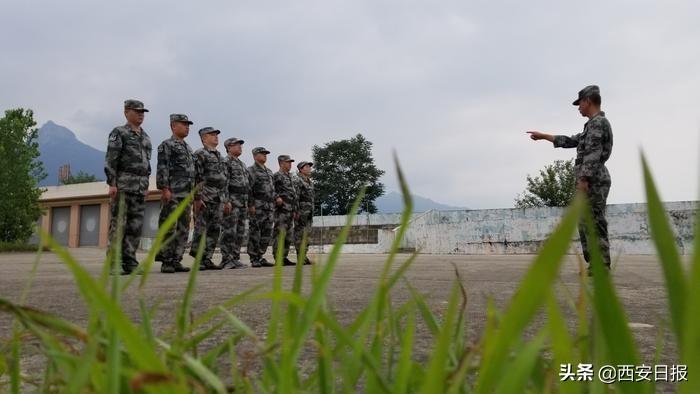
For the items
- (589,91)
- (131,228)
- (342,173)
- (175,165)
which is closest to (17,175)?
(175,165)

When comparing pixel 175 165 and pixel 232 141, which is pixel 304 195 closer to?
pixel 232 141

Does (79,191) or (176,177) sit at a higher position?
(79,191)

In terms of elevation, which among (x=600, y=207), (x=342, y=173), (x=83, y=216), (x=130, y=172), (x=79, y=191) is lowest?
(x=600, y=207)

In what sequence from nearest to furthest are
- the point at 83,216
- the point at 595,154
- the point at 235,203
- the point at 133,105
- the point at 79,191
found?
the point at 595,154, the point at 133,105, the point at 235,203, the point at 83,216, the point at 79,191

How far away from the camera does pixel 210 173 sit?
5621mm

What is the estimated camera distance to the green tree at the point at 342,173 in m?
43.7

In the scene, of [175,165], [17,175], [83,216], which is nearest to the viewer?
[175,165]

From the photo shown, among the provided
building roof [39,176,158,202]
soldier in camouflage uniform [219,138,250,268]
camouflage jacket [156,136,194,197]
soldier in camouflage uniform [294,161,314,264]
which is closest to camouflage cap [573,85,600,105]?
camouflage jacket [156,136,194,197]

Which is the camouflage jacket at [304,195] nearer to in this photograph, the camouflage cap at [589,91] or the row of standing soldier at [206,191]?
the row of standing soldier at [206,191]

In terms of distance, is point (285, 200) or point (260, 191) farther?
point (285, 200)

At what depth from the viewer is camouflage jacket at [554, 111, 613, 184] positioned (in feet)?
12.0

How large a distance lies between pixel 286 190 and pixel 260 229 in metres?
0.67

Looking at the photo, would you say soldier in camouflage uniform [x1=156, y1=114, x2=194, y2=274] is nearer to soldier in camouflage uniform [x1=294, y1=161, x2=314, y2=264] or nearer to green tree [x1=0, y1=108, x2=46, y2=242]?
soldier in camouflage uniform [x1=294, y1=161, x2=314, y2=264]

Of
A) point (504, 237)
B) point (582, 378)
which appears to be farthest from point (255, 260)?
point (504, 237)
